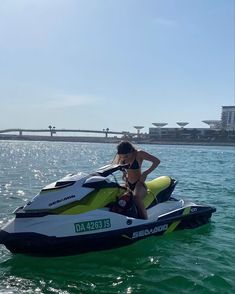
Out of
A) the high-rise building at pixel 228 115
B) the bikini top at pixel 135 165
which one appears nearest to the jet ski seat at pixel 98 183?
the bikini top at pixel 135 165

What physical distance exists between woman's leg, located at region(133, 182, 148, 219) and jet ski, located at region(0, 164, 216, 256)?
97 millimetres

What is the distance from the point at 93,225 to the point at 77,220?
26cm

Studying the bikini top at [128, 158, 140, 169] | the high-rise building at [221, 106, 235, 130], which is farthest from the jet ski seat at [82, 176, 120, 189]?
the high-rise building at [221, 106, 235, 130]

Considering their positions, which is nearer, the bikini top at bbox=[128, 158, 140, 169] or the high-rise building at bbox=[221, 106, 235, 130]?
the bikini top at bbox=[128, 158, 140, 169]

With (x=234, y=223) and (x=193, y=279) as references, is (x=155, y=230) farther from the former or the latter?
(x=234, y=223)

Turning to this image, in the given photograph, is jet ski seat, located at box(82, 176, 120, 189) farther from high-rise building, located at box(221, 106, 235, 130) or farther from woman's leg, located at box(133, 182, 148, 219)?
high-rise building, located at box(221, 106, 235, 130)

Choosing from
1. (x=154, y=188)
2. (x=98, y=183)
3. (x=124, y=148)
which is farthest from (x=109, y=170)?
(x=154, y=188)

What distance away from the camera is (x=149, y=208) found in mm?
7434

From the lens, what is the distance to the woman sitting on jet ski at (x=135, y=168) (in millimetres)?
6906

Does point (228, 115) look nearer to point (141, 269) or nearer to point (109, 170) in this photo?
point (109, 170)

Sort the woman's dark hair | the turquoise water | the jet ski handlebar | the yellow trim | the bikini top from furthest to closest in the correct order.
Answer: the yellow trim < the bikini top < the woman's dark hair < the jet ski handlebar < the turquoise water

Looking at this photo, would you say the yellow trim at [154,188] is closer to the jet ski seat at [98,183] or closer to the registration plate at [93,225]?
the jet ski seat at [98,183]

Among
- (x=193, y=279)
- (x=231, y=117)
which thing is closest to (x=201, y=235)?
(x=193, y=279)

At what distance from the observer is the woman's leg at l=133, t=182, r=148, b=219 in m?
6.90
